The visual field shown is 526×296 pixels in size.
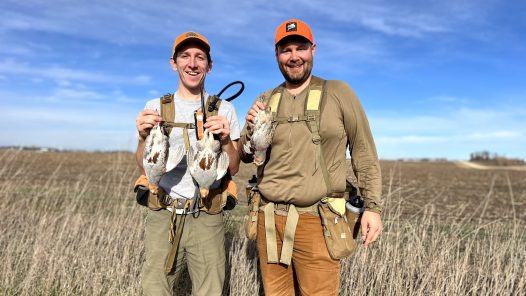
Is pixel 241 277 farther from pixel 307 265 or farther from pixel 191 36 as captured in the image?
pixel 191 36

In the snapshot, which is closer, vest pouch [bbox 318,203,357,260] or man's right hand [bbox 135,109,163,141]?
man's right hand [bbox 135,109,163,141]

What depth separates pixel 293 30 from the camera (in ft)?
9.95

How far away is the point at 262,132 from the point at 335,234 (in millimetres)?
960

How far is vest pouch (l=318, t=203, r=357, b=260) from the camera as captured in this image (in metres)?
2.97

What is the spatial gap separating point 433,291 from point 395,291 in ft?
1.40

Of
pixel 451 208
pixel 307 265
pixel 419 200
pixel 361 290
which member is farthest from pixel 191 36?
pixel 419 200

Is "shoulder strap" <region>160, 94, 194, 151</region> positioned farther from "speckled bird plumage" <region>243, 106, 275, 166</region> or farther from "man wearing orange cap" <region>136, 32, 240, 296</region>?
"speckled bird plumage" <region>243, 106, 275, 166</region>

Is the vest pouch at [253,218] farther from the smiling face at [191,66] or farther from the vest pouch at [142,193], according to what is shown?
the smiling face at [191,66]

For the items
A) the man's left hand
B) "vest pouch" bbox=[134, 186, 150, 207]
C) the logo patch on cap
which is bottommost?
the man's left hand

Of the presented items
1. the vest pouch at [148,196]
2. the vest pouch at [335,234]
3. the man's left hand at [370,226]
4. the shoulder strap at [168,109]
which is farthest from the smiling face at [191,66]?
the man's left hand at [370,226]

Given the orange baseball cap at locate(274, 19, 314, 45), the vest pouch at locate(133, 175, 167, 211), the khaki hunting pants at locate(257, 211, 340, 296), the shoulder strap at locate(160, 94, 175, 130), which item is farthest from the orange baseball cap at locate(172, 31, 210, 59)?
the khaki hunting pants at locate(257, 211, 340, 296)

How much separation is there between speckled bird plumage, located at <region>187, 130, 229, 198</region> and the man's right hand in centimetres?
32

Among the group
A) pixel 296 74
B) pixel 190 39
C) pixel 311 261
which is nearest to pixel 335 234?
pixel 311 261

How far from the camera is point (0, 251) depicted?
5.63 meters
